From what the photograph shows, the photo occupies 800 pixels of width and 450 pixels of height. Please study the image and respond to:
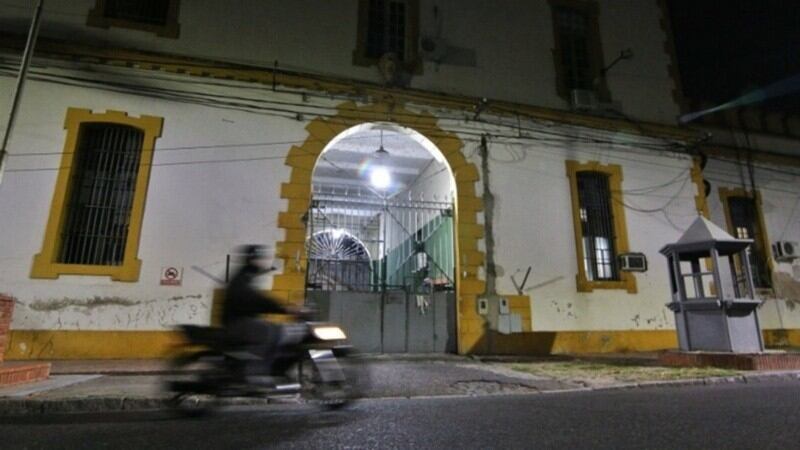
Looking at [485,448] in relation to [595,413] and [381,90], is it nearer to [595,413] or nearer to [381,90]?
[595,413]

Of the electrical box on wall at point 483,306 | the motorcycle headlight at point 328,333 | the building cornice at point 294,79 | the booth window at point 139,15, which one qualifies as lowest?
the motorcycle headlight at point 328,333

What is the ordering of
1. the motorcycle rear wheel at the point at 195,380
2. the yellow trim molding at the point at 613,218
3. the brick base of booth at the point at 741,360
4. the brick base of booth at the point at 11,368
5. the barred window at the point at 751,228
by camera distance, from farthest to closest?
the barred window at the point at 751,228
the yellow trim molding at the point at 613,218
the brick base of booth at the point at 741,360
the brick base of booth at the point at 11,368
the motorcycle rear wheel at the point at 195,380

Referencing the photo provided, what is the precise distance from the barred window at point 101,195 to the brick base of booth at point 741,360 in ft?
33.3

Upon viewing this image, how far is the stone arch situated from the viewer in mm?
8508

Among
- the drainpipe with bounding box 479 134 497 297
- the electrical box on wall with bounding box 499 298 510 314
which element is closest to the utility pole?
the drainpipe with bounding box 479 134 497 297

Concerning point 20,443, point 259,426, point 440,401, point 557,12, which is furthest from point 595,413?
point 557,12

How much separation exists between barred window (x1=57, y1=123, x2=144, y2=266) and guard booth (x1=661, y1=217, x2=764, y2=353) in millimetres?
10383

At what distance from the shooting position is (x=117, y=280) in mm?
7723

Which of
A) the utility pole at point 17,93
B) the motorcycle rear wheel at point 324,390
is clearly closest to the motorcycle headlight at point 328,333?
the motorcycle rear wheel at point 324,390

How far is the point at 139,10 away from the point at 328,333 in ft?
31.3

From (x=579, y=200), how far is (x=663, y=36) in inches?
247

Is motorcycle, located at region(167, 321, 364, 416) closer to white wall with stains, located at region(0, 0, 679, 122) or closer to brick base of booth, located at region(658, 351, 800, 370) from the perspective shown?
brick base of booth, located at region(658, 351, 800, 370)

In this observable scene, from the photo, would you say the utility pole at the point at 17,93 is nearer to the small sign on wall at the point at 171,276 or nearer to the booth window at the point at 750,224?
the small sign on wall at the point at 171,276

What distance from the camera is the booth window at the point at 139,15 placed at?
9.22 metres
